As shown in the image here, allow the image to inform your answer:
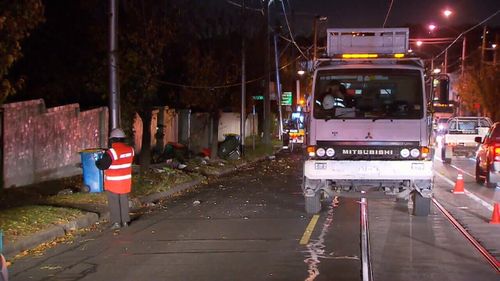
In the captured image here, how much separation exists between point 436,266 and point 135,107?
13.6 m

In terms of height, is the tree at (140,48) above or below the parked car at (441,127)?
above

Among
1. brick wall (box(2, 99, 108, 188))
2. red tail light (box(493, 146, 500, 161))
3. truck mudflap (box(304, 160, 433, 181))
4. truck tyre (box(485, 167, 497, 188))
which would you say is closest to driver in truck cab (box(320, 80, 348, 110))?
truck mudflap (box(304, 160, 433, 181))

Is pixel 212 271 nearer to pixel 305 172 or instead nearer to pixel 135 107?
pixel 305 172

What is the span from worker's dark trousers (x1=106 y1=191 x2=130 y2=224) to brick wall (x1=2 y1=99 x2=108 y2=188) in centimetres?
534

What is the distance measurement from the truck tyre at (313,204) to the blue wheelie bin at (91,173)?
4991 millimetres

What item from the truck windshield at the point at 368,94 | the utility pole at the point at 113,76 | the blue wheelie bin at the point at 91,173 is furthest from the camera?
the utility pole at the point at 113,76

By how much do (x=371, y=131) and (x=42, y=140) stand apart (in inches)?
384

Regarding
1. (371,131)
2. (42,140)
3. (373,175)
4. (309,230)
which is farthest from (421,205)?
(42,140)

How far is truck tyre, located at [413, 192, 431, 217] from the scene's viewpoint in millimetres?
12328

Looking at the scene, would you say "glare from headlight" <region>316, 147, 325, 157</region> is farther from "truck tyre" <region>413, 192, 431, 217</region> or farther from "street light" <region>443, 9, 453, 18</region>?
"street light" <region>443, 9, 453, 18</region>

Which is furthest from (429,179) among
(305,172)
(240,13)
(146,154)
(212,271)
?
(240,13)

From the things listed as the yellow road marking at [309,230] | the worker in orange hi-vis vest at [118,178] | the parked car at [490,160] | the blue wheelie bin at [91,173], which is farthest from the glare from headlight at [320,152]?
the parked car at [490,160]

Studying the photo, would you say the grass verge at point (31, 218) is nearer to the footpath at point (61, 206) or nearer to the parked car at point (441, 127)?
the footpath at point (61, 206)

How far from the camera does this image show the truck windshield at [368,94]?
39.2ft
